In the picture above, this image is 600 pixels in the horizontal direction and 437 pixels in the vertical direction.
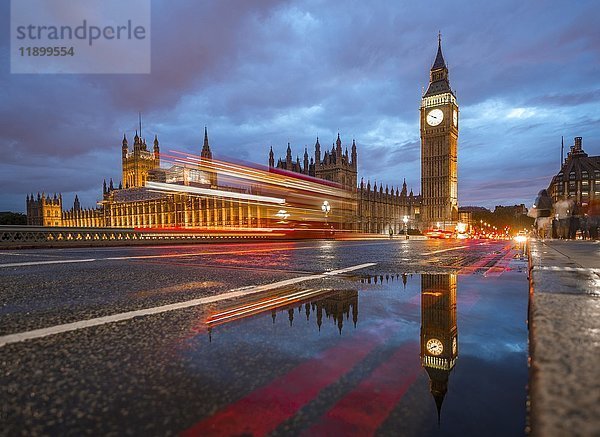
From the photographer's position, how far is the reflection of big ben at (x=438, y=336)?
4.91ft

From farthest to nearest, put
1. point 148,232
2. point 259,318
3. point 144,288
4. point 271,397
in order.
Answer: point 148,232 → point 144,288 → point 259,318 → point 271,397

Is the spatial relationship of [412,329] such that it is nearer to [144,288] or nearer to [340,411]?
[340,411]

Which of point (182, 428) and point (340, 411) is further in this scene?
point (340, 411)

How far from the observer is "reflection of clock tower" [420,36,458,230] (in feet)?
285

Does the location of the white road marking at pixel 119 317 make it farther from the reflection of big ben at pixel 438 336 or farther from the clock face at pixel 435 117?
the clock face at pixel 435 117

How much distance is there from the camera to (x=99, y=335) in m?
2.09

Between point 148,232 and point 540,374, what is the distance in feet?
78.5

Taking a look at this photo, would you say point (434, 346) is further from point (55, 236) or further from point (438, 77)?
point (438, 77)

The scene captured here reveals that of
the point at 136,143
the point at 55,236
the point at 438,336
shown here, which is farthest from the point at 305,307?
the point at 136,143

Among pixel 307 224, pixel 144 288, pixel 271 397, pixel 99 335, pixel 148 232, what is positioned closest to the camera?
pixel 271 397

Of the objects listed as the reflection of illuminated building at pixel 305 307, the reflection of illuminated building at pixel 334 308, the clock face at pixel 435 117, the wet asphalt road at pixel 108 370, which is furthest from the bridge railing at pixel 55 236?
the clock face at pixel 435 117

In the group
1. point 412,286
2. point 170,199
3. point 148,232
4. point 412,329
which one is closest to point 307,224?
Answer: point 148,232

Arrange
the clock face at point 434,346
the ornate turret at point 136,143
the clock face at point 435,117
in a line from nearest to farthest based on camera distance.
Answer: the clock face at point 434,346 < the clock face at point 435,117 < the ornate turret at point 136,143

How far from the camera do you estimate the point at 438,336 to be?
210 cm
